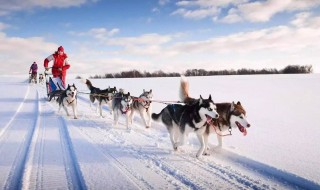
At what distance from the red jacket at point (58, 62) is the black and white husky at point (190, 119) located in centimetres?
633

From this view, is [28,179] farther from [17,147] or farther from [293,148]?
[293,148]

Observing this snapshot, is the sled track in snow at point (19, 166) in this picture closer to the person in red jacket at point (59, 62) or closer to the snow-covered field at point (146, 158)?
the snow-covered field at point (146, 158)

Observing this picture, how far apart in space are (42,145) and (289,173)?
3828 millimetres

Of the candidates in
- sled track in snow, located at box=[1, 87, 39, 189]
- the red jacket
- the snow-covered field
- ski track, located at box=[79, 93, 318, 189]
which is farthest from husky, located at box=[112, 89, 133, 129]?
the red jacket

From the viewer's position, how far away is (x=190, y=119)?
4.61m

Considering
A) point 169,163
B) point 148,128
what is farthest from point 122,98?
point 169,163

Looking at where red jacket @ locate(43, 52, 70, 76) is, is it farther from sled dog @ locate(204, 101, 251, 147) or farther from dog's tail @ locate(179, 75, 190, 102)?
sled dog @ locate(204, 101, 251, 147)

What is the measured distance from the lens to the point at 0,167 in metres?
3.68

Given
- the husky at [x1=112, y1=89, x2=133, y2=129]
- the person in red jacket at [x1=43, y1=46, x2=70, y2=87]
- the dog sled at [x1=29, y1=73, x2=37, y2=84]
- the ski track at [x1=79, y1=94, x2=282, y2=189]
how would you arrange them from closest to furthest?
the ski track at [x1=79, y1=94, x2=282, y2=189] < the husky at [x1=112, y1=89, x2=133, y2=129] < the person in red jacket at [x1=43, y1=46, x2=70, y2=87] < the dog sled at [x1=29, y1=73, x2=37, y2=84]

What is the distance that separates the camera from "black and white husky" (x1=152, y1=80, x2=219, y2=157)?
4.44 metres

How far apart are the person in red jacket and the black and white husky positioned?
6.34m

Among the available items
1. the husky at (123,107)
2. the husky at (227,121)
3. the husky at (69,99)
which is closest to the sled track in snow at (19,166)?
the husky at (123,107)

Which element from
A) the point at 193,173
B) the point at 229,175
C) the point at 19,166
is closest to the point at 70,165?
the point at 19,166

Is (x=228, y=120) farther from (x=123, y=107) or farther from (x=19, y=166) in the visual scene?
(x=19, y=166)
